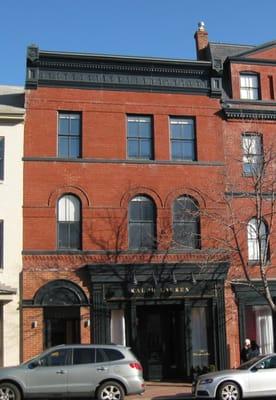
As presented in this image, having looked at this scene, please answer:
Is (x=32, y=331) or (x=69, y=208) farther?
(x=69, y=208)

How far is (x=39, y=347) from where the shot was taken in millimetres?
20797

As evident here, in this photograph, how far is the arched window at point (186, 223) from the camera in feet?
74.9

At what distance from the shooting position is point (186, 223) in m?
23.1

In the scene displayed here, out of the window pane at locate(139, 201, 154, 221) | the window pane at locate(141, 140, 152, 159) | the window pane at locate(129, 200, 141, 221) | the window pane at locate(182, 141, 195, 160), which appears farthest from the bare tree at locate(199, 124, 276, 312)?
the window pane at locate(141, 140, 152, 159)

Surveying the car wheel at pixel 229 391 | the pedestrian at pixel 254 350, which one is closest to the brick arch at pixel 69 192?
the pedestrian at pixel 254 350

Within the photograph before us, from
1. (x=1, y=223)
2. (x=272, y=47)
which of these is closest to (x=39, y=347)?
(x=1, y=223)

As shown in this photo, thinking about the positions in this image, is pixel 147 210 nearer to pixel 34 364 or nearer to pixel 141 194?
pixel 141 194

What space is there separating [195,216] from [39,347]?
7324 mm

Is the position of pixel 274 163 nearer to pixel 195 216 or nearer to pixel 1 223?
pixel 195 216

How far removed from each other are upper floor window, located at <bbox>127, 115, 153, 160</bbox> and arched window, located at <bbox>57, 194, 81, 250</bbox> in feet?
9.46

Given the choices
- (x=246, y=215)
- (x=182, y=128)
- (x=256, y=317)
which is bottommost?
(x=256, y=317)

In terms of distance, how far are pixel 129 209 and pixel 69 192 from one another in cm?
231

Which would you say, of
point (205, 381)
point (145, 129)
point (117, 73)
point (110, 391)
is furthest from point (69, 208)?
point (205, 381)

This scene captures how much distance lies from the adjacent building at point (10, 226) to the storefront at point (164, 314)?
2.64m
